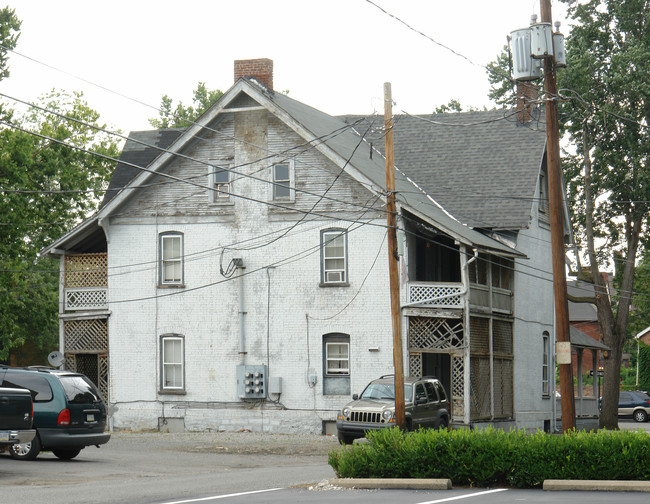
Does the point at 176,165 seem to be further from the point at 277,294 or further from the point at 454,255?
the point at 454,255

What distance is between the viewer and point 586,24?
41.5m

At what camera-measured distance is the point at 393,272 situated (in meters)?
23.8

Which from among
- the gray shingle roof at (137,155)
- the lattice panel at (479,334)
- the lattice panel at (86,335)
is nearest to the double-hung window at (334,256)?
the lattice panel at (479,334)

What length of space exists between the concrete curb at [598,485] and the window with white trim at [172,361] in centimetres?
1986

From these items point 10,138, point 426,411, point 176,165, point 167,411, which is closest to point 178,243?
point 176,165

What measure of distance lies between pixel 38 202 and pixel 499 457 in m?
30.9

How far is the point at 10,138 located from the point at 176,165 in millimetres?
8156

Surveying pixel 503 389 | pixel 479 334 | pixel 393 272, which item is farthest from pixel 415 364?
pixel 393 272

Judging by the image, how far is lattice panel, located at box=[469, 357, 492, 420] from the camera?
32188 millimetres

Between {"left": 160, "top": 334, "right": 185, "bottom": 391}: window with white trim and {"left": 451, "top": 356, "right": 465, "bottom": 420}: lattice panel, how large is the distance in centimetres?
856

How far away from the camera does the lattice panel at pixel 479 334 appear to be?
106ft

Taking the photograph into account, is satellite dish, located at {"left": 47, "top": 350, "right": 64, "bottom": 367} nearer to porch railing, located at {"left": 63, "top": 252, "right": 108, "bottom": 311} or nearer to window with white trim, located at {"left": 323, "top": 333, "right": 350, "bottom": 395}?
porch railing, located at {"left": 63, "top": 252, "right": 108, "bottom": 311}

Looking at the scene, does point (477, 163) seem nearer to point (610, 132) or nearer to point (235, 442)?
point (610, 132)

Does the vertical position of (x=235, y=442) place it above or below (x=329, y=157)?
below
